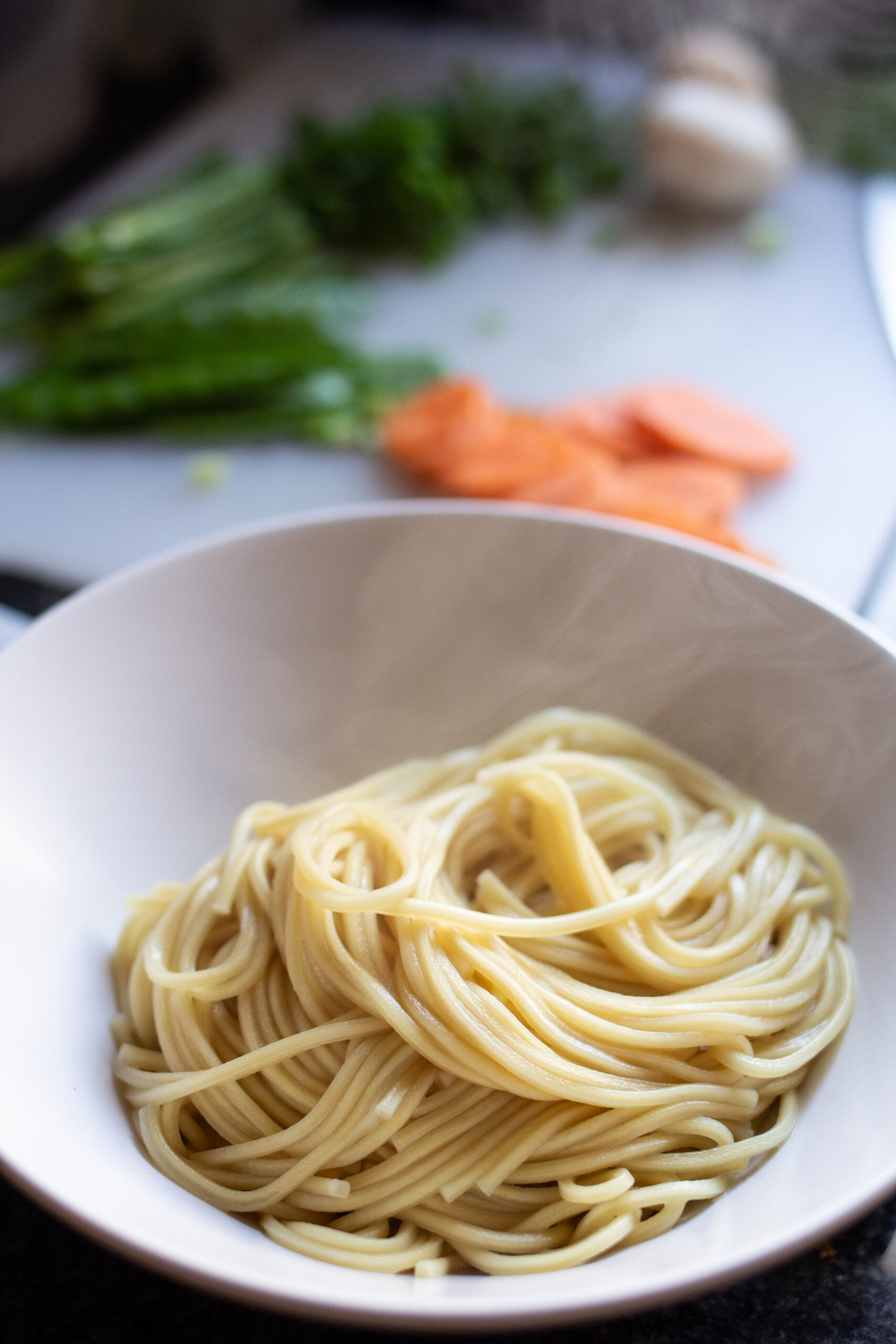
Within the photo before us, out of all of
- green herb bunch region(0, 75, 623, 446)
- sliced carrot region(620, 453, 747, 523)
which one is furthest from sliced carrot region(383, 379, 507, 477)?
sliced carrot region(620, 453, 747, 523)

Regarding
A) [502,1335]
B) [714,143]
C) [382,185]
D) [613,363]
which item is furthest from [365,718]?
[714,143]

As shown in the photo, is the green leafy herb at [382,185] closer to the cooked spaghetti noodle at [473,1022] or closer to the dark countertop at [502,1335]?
the cooked spaghetti noodle at [473,1022]

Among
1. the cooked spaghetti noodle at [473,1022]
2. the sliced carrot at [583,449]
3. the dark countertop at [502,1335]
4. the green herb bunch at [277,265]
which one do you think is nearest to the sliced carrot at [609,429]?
the sliced carrot at [583,449]

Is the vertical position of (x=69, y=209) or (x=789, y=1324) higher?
(x=69, y=209)

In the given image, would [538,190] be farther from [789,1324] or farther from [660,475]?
[789,1324]

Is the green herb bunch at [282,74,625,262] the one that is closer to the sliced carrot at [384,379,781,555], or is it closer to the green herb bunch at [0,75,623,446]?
the green herb bunch at [0,75,623,446]

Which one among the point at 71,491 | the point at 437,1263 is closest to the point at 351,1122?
the point at 437,1263
